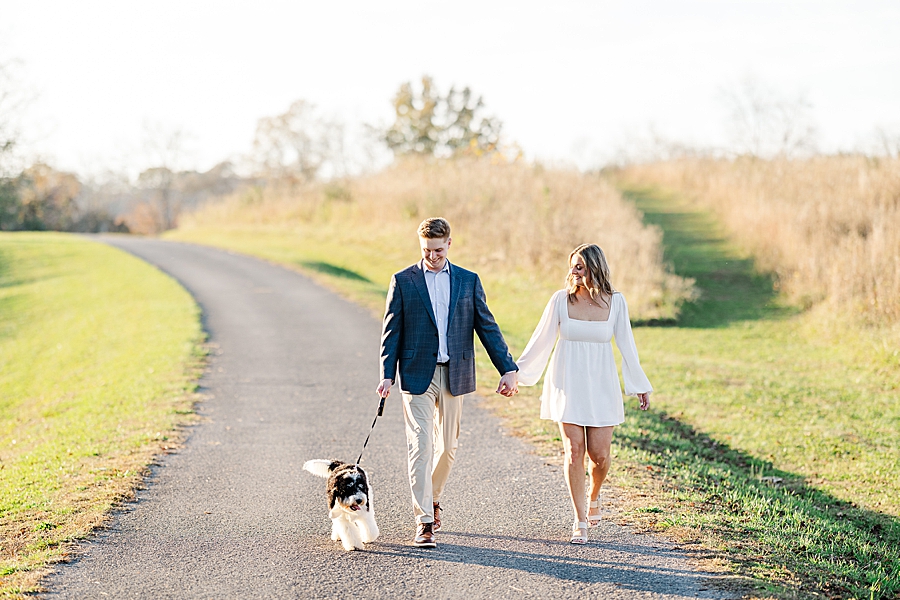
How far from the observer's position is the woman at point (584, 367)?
212 inches

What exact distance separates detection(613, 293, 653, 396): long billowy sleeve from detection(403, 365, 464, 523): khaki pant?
1.20 meters

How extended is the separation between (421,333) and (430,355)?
0.16 metres

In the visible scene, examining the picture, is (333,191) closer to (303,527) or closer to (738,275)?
(738,275)

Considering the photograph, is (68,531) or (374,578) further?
(68,531)

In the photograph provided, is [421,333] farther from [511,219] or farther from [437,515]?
[511,219]

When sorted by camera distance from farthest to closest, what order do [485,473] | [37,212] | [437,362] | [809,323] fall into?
[37,212] → [809,323] → [485,473] → [437,362]

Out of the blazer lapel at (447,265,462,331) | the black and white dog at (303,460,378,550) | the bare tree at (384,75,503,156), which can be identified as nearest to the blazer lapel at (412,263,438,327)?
the blazer lapel at (447,265,462,331)

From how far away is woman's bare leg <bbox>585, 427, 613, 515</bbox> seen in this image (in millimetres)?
5441

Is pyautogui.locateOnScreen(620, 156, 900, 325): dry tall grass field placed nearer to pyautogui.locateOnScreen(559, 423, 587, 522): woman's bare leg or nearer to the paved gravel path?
the paved gravel path

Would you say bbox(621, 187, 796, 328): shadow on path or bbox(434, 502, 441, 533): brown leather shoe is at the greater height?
bbox(621, 187, 796, 328): shadow on path

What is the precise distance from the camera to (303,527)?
5887mm

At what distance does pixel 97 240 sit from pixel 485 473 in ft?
113

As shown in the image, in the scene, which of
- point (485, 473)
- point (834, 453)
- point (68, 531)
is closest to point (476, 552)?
point (485, 473)

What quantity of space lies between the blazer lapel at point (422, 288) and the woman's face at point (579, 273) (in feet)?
3.24
